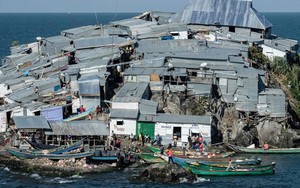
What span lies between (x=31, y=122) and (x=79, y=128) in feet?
15.2

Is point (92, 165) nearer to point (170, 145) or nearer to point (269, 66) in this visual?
point (170, 145)

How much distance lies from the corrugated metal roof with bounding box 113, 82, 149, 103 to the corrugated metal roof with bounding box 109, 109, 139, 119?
1.00 meters

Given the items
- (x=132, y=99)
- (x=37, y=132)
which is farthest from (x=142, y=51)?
(x=37, y=132)

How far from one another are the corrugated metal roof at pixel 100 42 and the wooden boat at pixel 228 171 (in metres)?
26.4

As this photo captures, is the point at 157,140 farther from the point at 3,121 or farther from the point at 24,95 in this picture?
the point at 3,121

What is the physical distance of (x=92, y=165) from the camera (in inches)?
2169

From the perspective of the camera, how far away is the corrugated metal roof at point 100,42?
77438mm

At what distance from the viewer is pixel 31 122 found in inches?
2331

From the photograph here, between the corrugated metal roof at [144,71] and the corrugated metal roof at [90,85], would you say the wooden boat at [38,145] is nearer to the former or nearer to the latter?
the corrugated metal roof at [90,85]

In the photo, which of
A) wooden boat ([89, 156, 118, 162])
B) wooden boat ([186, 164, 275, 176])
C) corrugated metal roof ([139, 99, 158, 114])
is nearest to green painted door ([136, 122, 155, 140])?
corrugated metal roof ([139, 99, 158, 114])

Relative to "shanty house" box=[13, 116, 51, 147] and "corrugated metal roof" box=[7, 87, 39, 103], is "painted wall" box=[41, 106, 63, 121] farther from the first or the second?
"corrugated metal roof" box=[7, 87, 39, 103]

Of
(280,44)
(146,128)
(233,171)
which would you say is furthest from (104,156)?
(280,44)

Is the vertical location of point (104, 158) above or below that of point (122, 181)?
above

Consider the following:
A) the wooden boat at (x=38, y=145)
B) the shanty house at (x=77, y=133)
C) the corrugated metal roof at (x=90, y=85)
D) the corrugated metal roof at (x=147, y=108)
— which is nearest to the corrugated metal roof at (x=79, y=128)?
the shanty house at (x=77, y=133)
